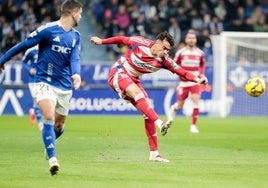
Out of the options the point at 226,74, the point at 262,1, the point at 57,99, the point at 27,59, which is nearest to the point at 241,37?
the point at 226,74

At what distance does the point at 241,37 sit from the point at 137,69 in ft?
53.0

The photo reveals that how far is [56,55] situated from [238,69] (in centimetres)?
1862

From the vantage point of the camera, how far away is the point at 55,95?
11742 millimetres

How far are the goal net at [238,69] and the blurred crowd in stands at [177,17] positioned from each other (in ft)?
5.68

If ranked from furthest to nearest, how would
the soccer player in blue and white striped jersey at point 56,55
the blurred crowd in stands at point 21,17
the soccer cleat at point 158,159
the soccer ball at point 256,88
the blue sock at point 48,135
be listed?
the blurred crowd in stands at point 21,17
the soccer ball at point 256,88
the soccer cleat at point 158,159
the soccer player in blue and white striped jersey at point 56,55
the blue sock at point 48,135

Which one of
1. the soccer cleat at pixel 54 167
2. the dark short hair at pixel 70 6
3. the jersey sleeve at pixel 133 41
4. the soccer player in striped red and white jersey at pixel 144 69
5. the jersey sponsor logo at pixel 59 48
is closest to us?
the soccer cleat at pixel 54 167

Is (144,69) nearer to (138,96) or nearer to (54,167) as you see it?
(138,96)

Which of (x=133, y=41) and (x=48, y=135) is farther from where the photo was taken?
(x=133, y=41)

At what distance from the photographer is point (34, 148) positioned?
51.2 ft

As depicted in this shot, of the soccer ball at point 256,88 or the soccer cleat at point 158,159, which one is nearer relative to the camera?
the soccer cleat at point 158,159

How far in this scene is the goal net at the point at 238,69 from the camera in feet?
96.5

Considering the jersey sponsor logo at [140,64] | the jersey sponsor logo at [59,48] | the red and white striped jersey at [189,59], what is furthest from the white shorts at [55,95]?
the red and white striped jersey at [189,59]

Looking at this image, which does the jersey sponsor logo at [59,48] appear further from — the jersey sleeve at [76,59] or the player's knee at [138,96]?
the player's knee at [138,96]

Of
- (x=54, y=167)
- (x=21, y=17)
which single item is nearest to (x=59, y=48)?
(x=54, y=167)
